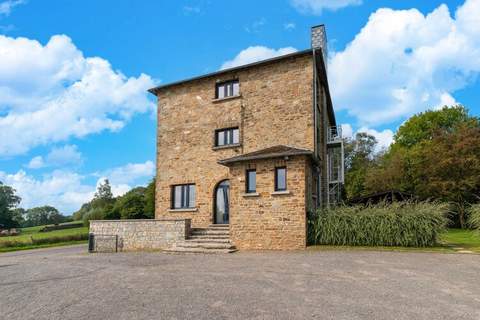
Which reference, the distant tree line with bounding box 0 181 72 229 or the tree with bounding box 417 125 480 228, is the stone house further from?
the distant tree line with bounding box 0 181 72 229

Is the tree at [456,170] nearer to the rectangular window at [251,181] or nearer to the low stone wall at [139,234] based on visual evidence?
the rectangular window at [251,181]

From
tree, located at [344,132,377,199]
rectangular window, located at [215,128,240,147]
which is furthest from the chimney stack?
tree, located at [344,132,377,199]

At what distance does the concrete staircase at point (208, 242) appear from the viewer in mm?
11492

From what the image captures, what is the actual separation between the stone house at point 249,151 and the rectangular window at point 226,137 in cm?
5

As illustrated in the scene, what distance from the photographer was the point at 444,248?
1005 centimetres

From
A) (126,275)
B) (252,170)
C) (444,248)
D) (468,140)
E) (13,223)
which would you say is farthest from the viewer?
(13,223)

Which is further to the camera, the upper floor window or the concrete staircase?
the upper floor window

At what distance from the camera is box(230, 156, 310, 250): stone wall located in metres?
11.3

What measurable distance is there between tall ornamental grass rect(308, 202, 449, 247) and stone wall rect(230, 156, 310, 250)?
733 mm

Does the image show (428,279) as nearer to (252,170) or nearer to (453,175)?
(252,170)

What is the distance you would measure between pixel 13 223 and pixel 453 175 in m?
57.6

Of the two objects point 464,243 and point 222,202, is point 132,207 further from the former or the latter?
point 464,243

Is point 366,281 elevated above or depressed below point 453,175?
below

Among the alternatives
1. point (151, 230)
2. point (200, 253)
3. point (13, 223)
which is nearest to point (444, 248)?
point (200, 253)
